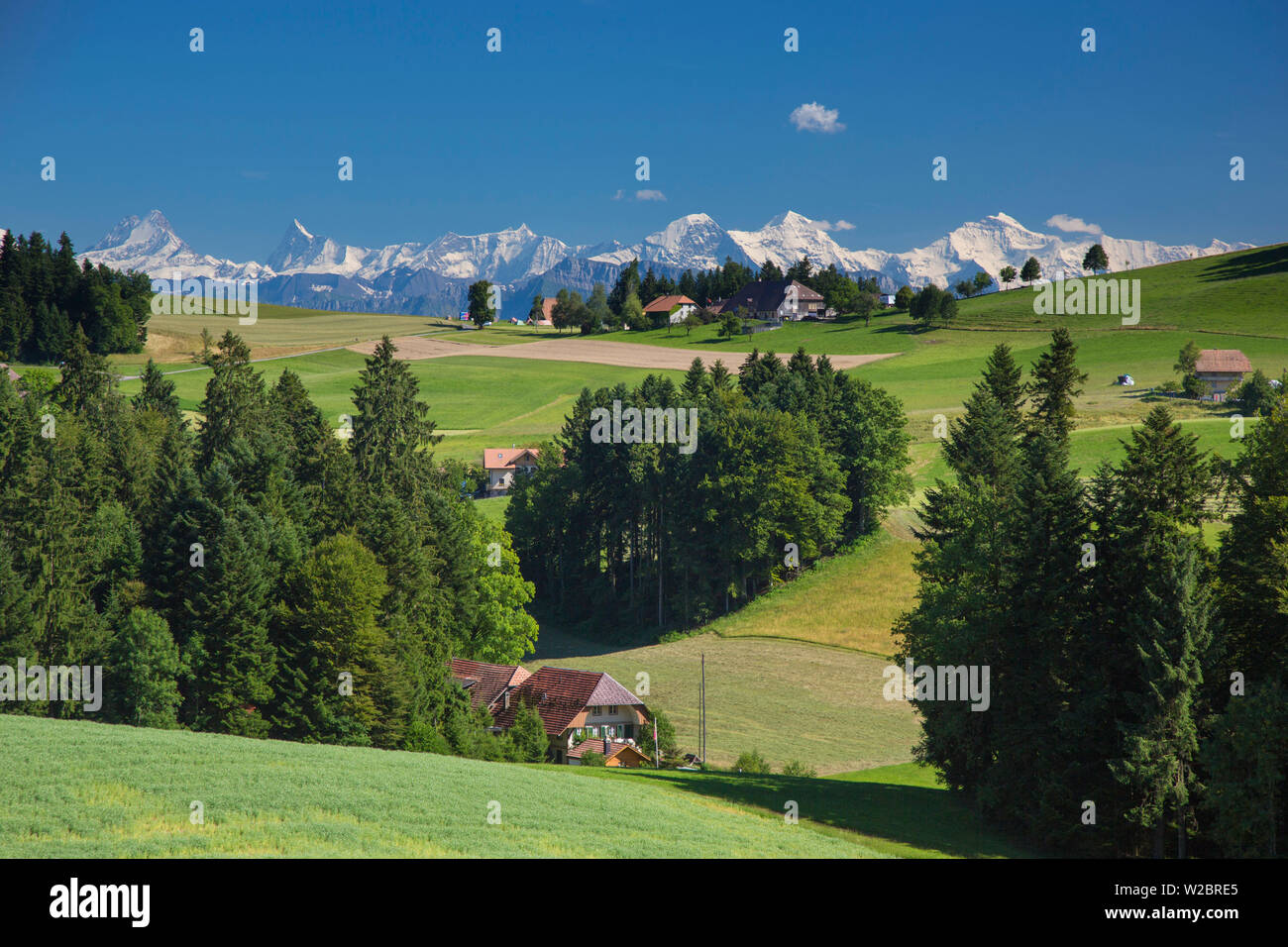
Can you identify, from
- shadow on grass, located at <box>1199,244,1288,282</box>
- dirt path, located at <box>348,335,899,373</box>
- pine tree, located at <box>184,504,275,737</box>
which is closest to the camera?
pine tree, located at <box>184,504,275,737</box>

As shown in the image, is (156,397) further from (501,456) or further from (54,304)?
(54,304)

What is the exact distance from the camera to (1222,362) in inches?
4230

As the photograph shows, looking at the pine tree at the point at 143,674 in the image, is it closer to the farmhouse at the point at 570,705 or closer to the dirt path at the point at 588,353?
the farmhouse at the point at 570,705

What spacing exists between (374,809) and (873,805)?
19.2 m

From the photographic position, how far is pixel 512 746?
49688mm

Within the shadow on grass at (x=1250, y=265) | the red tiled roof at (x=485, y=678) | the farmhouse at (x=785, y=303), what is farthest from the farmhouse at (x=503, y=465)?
the shadow on grass at (x=1250, y=265)

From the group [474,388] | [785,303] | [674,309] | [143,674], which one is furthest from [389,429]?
[785,303]

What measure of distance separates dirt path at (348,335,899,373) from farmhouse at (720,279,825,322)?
3232 centimetres

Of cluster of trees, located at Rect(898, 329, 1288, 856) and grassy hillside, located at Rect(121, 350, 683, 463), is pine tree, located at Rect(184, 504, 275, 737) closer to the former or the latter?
cluster of trees, located at Rect(898, 329, 1288, 856)

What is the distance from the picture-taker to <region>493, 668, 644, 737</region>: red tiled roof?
5631 cm

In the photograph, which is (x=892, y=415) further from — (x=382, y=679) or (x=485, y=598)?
(x=382, y=679)

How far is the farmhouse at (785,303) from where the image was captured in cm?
18950

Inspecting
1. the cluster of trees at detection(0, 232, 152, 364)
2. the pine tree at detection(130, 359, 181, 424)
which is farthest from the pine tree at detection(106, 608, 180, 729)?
the cluster of trees at detection(0, 232, 152, 364)
